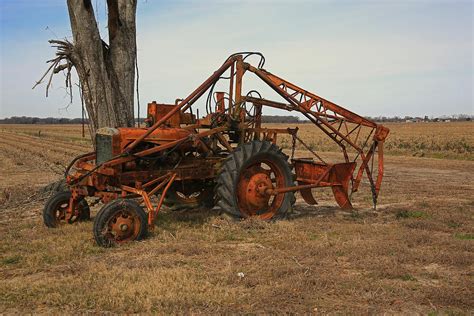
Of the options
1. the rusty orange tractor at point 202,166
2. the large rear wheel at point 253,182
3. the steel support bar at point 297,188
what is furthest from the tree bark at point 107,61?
the steel support bar at point 297,188

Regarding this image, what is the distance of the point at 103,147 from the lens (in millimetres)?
7633

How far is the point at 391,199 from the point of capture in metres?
11.0

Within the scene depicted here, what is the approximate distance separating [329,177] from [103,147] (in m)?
4.07

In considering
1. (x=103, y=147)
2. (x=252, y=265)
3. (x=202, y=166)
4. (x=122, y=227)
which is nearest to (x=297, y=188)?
(x=202, y=166)

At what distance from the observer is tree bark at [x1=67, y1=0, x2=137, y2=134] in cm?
1000

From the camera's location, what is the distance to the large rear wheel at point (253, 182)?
25.5 ft

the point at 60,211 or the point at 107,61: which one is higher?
the point at 107,61

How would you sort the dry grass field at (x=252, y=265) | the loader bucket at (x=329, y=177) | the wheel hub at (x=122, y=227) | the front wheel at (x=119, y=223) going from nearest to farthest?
the dry grass field at (x=252, y=265), the front wheel at (x=119, y=223), the wheel hub at (x=122, y=227), the loader bucket at (x=329, y=177)

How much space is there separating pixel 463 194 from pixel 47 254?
9690 millimetres

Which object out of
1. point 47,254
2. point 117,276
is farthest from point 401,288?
point 47,254

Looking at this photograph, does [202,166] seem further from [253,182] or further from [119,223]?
[119,223]

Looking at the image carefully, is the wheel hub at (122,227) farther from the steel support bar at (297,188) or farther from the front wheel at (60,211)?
the steel support bar at (297,188)

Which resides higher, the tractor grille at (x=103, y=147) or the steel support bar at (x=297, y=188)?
the tractor grille at (x=103, y=147)

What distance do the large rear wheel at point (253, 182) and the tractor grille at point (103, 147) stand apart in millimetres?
1782
